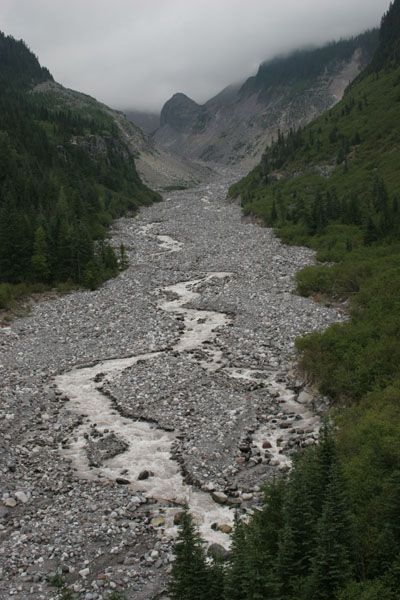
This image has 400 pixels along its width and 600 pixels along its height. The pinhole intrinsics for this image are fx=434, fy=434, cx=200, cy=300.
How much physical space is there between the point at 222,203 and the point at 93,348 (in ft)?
269

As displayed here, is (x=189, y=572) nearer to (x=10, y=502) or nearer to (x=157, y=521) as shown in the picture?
(x=157, y=521)

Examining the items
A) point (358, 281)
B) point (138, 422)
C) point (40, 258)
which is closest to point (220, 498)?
point (138, 422)

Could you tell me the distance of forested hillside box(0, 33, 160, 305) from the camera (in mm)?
44656

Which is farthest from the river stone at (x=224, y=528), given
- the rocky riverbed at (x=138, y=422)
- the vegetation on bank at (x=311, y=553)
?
the vegetation on bank at (x=311, y=553)

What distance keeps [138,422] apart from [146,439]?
153 cm

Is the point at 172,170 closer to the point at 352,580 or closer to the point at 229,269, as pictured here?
the point at 229,269

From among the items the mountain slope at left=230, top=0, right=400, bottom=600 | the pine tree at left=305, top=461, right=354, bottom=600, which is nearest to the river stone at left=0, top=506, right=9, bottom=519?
the mountain slope at left=230, top=0, right=400, bottom=600

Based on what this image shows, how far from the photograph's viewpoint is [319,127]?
109 meters

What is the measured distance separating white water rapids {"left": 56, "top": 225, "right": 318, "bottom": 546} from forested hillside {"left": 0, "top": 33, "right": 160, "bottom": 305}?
1770cm

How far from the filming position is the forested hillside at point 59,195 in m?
44.7

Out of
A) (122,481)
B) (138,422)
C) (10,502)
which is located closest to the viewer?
(10,502)

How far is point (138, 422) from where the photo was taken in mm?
19750

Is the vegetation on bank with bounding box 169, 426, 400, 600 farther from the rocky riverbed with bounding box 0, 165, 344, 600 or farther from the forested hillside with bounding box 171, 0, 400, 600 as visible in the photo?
the rocky riverbed with bounding box 0, 165, 344, 600

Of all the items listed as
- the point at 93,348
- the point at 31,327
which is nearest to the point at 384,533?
the point at 93,348
